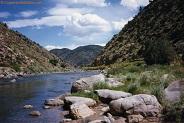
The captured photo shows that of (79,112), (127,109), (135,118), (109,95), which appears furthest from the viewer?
(109,95)

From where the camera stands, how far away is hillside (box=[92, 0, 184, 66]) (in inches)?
3393

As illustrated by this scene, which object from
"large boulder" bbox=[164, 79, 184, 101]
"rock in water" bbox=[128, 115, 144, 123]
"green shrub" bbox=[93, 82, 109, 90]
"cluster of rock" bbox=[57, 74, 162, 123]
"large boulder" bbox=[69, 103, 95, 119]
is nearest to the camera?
"rock in water" bbox=[128, 115, 144, 123]

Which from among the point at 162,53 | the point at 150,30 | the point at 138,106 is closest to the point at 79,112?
the point at 138,106

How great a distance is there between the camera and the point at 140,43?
10550 cm

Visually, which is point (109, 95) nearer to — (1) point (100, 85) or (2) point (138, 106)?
(1) point (100, 85)

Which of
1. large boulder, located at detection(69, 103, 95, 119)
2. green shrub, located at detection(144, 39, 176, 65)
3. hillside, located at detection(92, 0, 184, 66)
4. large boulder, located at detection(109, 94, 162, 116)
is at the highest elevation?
hillside, located at detection(92, 0, 184, 66)

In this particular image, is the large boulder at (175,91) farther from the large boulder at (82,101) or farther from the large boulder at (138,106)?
the large boulder at (82,101)

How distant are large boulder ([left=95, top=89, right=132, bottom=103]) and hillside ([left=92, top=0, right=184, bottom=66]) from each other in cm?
6116

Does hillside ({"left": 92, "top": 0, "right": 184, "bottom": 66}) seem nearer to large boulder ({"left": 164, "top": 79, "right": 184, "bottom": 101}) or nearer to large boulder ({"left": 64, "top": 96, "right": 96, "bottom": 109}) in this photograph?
large boulder ({"left": 64, "top": 96, "right": 96, "bottom": 109})

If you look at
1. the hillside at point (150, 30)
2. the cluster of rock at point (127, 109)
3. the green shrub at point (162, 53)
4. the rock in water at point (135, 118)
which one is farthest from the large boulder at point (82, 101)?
the hillside at point (150, 30)

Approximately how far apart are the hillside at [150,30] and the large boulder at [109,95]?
6116 centimetres

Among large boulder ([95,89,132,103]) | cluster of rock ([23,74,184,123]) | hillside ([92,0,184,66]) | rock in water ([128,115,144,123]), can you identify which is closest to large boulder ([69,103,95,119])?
cluster of rock ([23,74,184,123])

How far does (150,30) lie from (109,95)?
92634 millimetres

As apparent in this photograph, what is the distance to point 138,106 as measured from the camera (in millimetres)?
13414
